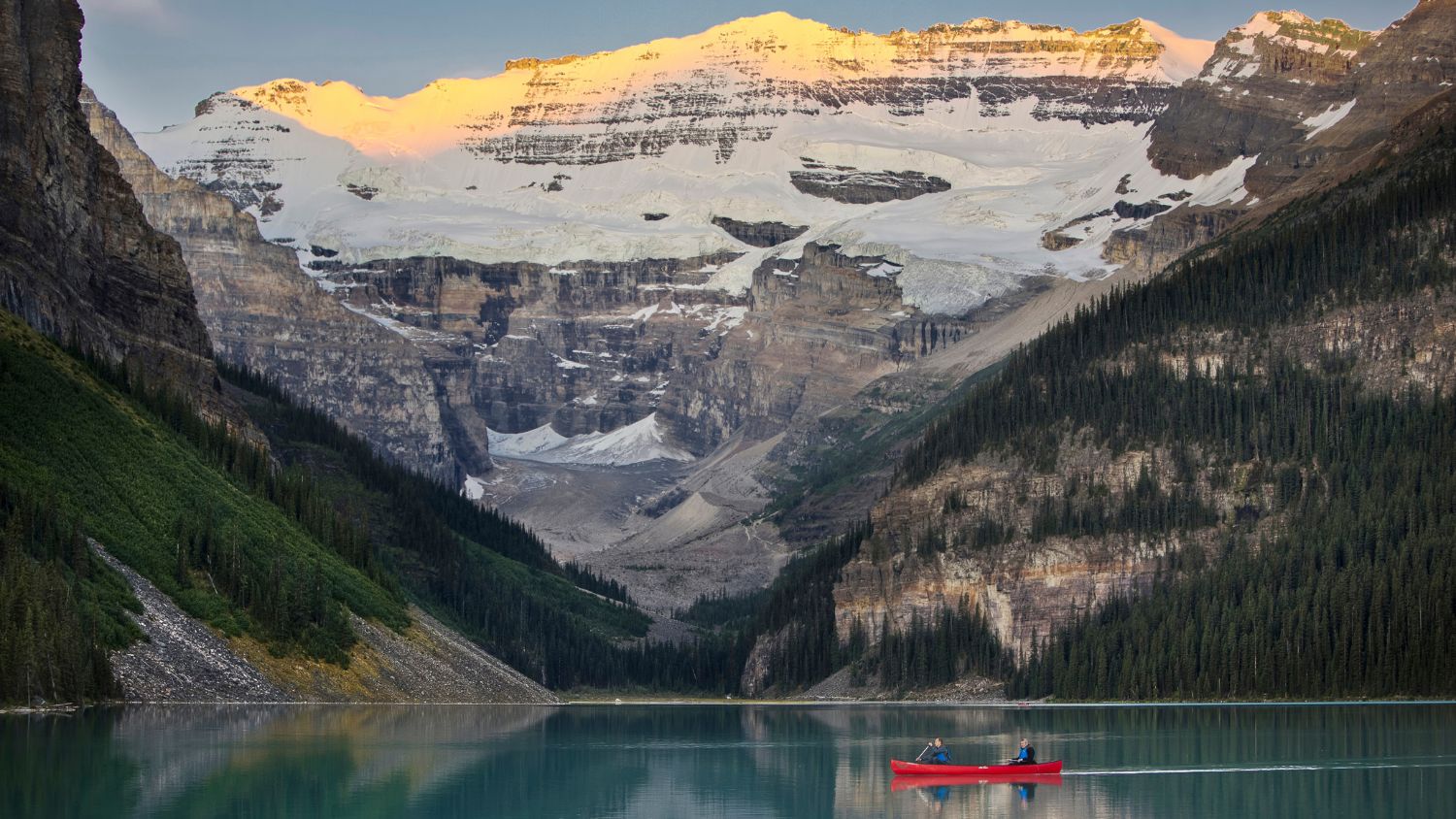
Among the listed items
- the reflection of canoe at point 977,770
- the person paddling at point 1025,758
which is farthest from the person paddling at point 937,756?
the person paddling at point 1025,758

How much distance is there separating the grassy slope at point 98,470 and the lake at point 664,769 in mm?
15768

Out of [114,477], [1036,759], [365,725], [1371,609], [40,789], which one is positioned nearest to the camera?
[40,789]

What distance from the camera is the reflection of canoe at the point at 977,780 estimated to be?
5138 inches

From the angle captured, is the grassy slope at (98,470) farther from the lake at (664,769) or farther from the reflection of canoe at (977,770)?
the reflection of canoe at (977,770)

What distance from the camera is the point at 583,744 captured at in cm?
16062

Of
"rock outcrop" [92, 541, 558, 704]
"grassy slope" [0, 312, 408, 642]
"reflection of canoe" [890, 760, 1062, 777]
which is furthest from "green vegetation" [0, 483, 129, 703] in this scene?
"reflection of canoe" [890, 760, 1062, 777]

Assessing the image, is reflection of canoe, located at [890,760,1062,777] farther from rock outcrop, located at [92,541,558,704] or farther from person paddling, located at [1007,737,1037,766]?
rock outcrop, located at [92,541,558,704]

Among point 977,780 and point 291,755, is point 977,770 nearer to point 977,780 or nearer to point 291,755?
point 977,780

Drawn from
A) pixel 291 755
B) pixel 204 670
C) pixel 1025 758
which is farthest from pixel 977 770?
pixel 204 670

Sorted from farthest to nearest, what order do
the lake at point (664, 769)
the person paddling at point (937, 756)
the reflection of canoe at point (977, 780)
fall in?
the person paddling at point (937, 756)
the reflection of canoe at point (977, 780)
the lake at point (664, 769)

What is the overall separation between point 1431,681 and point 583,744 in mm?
70478

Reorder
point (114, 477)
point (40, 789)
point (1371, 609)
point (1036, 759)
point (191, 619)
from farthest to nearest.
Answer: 1. point (1371, 609)
2. point (114, 477)
3. point (191, 619)
4. point (1036, 759)
5. point (40, 789)

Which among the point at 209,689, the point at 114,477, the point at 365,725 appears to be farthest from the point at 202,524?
the point at 365,725

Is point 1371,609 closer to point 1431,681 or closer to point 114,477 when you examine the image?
point 1431,681
